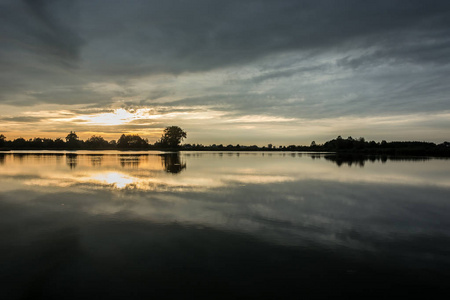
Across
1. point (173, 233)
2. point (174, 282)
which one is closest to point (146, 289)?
point (174, 282)

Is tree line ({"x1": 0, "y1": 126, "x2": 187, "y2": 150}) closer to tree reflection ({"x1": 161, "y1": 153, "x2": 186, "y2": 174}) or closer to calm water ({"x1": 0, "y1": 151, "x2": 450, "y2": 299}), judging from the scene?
tree reflection ({"x1": 161, "y1": 153, "x2": 186, "y2": 174})

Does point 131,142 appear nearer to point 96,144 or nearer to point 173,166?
point 96,144

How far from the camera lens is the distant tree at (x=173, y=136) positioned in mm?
169000

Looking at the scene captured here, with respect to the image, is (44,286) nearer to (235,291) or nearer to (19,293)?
(19,293)

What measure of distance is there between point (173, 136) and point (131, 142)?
1434 inches

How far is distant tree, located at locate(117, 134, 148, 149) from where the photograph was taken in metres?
183

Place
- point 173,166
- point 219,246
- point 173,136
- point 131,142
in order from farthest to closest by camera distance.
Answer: point 131,142, point 173,136, point 173,166, point 219,246

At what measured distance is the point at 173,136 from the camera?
16888cm

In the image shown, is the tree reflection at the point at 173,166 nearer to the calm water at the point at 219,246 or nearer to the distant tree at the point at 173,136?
the calm water at the point at 219,246

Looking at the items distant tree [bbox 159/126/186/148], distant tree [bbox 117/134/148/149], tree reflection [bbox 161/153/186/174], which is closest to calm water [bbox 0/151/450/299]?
tree reflection [bbox 161/153/186/174]

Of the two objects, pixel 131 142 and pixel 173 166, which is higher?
pixel 131 142

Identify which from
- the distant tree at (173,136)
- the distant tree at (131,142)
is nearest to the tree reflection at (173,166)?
the distant tree at (173,136)

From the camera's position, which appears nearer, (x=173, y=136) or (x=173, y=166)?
(x=173, y=166)

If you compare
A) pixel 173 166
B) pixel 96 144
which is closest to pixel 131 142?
pixel 96 144
